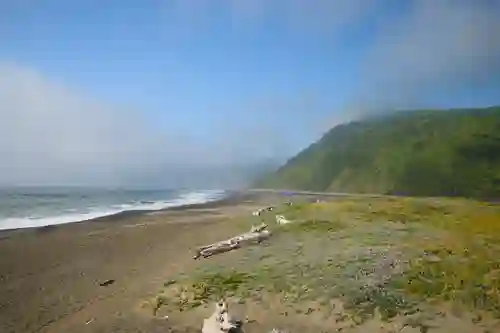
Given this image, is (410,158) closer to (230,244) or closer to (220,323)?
(230,244)

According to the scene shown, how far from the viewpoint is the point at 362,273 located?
10672 mm

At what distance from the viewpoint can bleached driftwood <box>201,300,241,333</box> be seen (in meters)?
7.73

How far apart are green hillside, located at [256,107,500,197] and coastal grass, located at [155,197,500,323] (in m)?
50.8

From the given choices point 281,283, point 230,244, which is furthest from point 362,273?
point 230,244

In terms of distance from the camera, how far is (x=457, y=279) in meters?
9.92

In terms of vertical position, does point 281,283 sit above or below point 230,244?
below

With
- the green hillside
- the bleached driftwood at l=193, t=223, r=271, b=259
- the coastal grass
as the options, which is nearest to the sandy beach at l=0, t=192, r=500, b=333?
the coastal grass

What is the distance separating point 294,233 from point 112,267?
6510mm

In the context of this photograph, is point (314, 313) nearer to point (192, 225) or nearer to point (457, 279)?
point (457, 279)

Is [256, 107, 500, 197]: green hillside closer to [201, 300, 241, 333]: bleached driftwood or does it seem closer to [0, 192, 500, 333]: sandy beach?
[0, 192, 500, 333]: sandy beach

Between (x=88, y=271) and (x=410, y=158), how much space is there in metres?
76.9

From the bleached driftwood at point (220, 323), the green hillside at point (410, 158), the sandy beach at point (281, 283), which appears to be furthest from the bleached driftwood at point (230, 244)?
the green hillside at point (410, 158)

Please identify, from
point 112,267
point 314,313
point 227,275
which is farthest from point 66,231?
point 314,313

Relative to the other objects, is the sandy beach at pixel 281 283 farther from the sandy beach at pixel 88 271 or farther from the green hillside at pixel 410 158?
the green hillside at pixel 410 158
